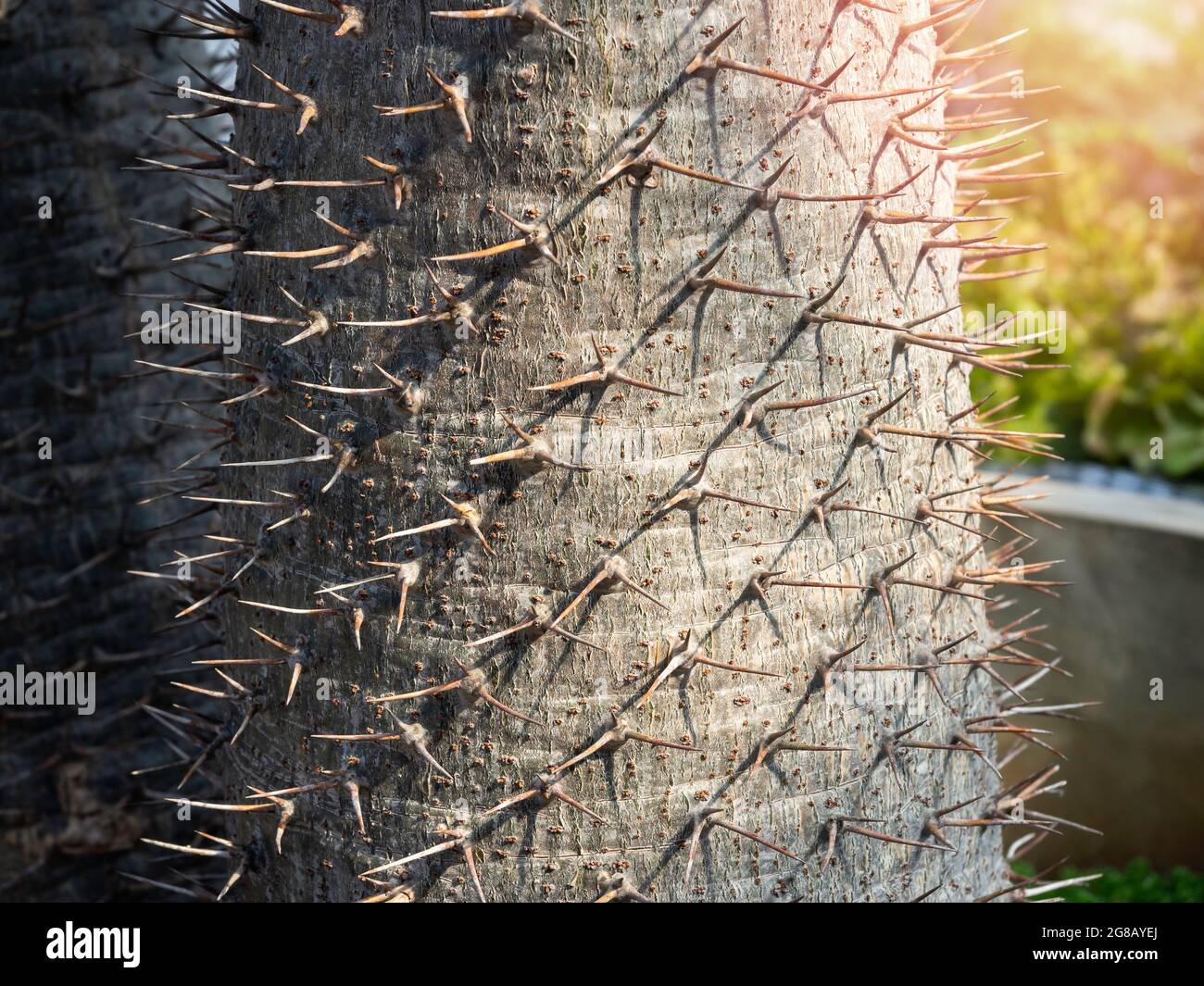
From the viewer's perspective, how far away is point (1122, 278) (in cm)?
510

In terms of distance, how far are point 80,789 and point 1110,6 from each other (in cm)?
912

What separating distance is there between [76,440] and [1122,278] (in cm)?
451

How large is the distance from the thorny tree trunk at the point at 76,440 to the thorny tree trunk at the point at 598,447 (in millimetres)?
1025

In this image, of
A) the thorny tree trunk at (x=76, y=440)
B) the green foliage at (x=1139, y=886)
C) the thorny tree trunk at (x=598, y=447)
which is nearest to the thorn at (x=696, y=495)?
the thorny tree trunk at (x=598, y=447)

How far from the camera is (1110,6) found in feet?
28.2

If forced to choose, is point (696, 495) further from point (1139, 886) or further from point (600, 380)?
point (1139, 886)

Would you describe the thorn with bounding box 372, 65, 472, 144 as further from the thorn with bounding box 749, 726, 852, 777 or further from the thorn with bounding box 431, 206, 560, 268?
the thorn with bounding box 749, 726, 852, 777

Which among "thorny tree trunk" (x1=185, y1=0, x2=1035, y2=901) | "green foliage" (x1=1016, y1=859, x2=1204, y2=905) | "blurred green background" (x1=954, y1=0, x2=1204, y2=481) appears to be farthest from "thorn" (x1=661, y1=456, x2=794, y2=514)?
"green foliage" (x1=1016, y1=859, x2=1204, y2=905)

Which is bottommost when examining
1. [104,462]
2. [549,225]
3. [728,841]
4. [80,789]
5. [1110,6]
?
[80,789]

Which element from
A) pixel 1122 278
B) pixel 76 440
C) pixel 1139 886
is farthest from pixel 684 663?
pixel 1122 278

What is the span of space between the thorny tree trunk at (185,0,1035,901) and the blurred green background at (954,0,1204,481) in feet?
6.60
